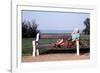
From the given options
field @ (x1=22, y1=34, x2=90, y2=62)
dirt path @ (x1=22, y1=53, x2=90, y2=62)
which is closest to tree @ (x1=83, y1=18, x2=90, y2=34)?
field @ (x1=22, y1=34, x2=90, y2=62)

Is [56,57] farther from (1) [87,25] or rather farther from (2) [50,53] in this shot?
(1) [87,25]

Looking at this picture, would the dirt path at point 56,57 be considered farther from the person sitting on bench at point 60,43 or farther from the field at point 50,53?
the person sitting on bench at point 60,43

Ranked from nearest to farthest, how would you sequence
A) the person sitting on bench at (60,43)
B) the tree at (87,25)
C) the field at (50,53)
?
1. the field at (50,53)
2. the person sitting on bench at (60,43)
3. the tree at (87,25)

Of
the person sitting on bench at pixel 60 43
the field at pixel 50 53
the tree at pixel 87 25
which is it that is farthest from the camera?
the tree at pixel 87 25

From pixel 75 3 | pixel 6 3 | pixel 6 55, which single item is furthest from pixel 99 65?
pixel 6 3

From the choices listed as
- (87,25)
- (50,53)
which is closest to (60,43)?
(50,53)

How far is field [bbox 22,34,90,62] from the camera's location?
198 centimetres

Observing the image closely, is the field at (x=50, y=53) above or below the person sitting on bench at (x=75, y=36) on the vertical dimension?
below

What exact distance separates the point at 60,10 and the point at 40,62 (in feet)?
2.02

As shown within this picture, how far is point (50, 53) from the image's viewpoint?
2.08 metres

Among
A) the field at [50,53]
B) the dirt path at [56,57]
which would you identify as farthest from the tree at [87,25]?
the dirt path at [56,57]

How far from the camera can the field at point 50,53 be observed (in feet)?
6.51

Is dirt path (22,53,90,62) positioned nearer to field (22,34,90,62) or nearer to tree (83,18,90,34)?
field (22,34,90,62)

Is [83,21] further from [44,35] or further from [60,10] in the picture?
[44,35]
